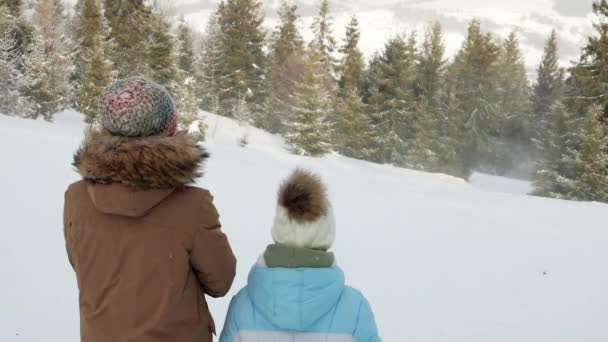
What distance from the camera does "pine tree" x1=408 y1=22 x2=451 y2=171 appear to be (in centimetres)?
3591

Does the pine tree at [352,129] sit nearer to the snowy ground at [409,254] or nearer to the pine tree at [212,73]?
the pine tree at [212,73]

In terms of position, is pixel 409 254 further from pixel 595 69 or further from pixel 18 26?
pixel 18 26

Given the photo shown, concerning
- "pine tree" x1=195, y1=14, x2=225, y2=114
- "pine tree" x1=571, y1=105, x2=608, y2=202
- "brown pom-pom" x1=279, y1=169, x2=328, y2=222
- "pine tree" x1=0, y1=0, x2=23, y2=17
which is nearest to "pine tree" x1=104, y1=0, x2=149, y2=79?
"pine tree" x1=0, y1=0, x2=23, y2=17

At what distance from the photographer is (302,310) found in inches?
81.0

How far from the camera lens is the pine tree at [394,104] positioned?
35906 millimetres

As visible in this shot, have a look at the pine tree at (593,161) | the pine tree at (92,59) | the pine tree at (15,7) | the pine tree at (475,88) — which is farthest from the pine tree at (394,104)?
the pine tree at (15,7)

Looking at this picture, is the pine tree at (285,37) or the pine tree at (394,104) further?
the pine tree at (285,37)

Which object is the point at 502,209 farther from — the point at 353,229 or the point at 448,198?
the point at 353,229

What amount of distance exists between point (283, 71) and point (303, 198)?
3608cm

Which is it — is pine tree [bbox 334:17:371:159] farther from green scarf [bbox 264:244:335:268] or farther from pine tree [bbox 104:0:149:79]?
green scarf [bbox 264:244:335:268]

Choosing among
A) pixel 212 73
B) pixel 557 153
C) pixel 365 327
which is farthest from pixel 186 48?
pixel 365 327

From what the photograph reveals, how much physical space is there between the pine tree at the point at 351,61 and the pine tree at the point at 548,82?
14.4 m

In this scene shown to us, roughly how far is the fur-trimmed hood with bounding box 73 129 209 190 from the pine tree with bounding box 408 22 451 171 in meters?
Answer: 34.4

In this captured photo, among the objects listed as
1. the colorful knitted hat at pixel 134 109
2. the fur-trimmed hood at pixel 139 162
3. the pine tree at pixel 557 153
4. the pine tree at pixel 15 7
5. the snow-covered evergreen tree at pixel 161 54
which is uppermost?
the pine tree at pixel 15 7
